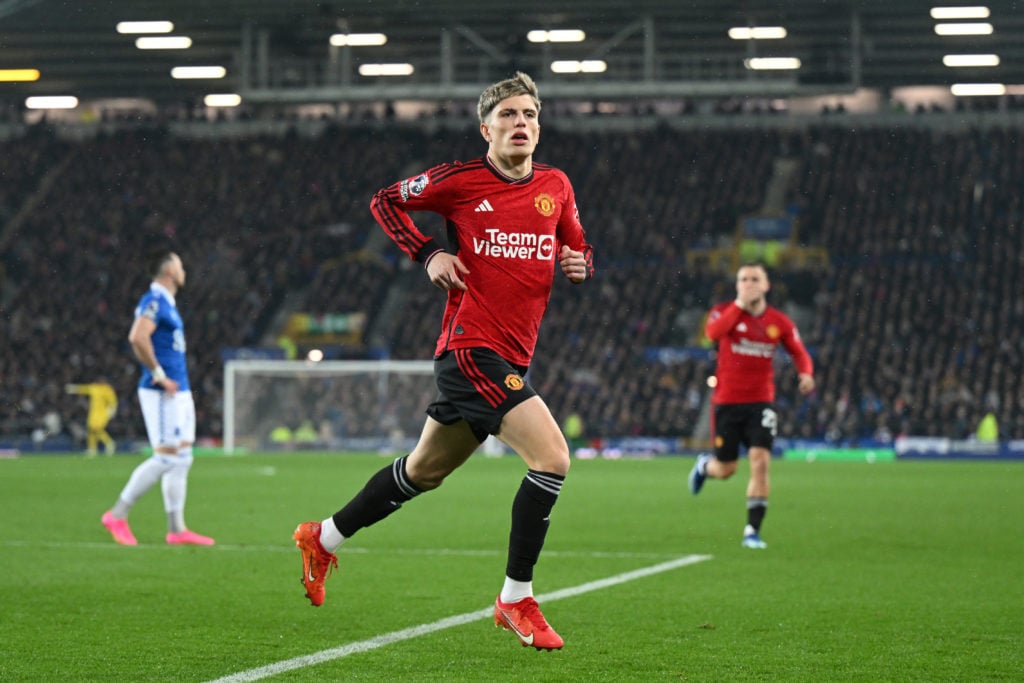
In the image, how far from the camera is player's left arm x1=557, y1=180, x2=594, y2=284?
20.0ft

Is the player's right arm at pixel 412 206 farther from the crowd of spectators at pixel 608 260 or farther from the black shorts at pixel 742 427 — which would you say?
the crowd of spectators at pixel 608 260

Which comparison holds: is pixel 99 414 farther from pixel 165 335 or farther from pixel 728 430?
pixel 728 430

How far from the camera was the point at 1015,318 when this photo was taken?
110ft

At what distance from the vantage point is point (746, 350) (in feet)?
37.8

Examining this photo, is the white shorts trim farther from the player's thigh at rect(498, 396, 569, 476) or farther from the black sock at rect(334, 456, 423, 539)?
the player's thigh at rect(498, 396, 569, 476)

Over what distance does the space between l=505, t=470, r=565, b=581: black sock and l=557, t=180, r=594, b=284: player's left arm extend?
2.78 feet

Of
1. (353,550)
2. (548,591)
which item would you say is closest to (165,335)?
(353,550)

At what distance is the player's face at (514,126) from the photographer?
5.99m

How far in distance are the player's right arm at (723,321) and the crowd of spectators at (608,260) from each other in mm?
20267

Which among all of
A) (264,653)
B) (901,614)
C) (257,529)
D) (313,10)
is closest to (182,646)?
(264,653)

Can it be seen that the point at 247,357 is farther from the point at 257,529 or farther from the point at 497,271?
the point at 497,271

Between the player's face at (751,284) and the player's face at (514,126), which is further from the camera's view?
the player's face at (751,284)

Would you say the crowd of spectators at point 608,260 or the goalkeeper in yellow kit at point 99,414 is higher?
the crowd of spectators at point 608,260

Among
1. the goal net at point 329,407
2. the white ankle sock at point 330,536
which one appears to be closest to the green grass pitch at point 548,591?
the white ankle sock at point 330,536
